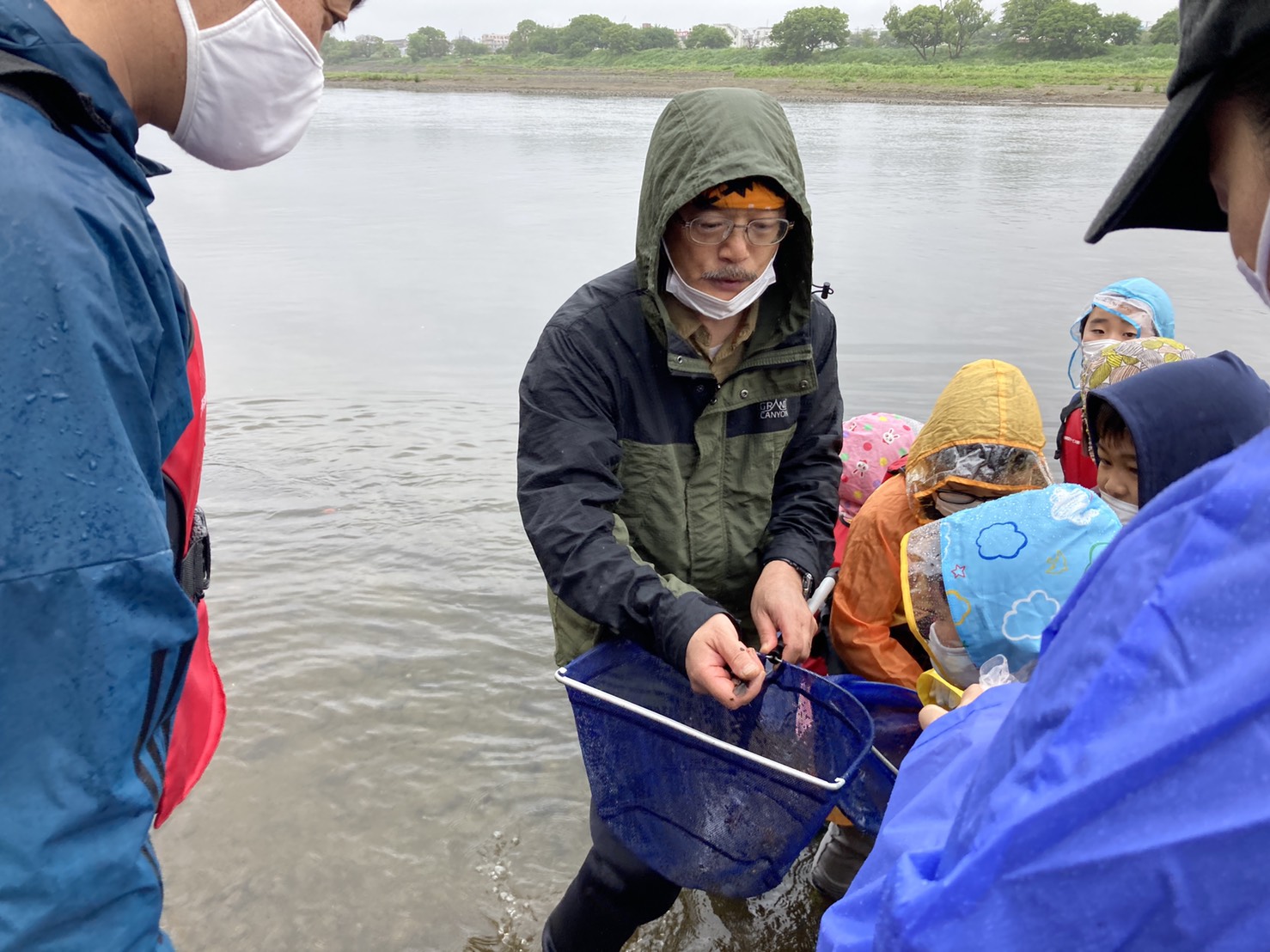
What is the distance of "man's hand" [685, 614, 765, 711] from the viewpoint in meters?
2.03

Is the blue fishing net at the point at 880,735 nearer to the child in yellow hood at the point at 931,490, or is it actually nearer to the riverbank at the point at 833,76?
the child in yellow hood at the point at 931,490

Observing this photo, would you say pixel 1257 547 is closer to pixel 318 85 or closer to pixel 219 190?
pixel 318 85

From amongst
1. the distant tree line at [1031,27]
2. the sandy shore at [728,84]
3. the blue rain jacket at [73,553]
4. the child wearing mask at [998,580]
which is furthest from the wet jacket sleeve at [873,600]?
the distant tree line at [1031,27]

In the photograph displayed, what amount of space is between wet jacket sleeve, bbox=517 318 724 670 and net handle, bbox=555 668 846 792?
0.20m

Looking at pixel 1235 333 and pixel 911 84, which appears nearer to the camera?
pixel 1235 333

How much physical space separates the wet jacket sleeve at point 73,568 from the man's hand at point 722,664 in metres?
1.15

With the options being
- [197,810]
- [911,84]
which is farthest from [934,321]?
[911,84]

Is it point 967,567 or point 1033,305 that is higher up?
point 967,567

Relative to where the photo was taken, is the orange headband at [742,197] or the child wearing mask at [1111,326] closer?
the orange headband at [742,197]

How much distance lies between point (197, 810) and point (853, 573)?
2438 mm

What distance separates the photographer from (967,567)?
2365 millimetres

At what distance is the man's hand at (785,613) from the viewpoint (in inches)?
92.0

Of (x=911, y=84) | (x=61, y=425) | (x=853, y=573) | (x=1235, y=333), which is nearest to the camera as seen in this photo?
(x=61, y=425)

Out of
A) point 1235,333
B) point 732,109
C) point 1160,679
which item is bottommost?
point 1235,333
